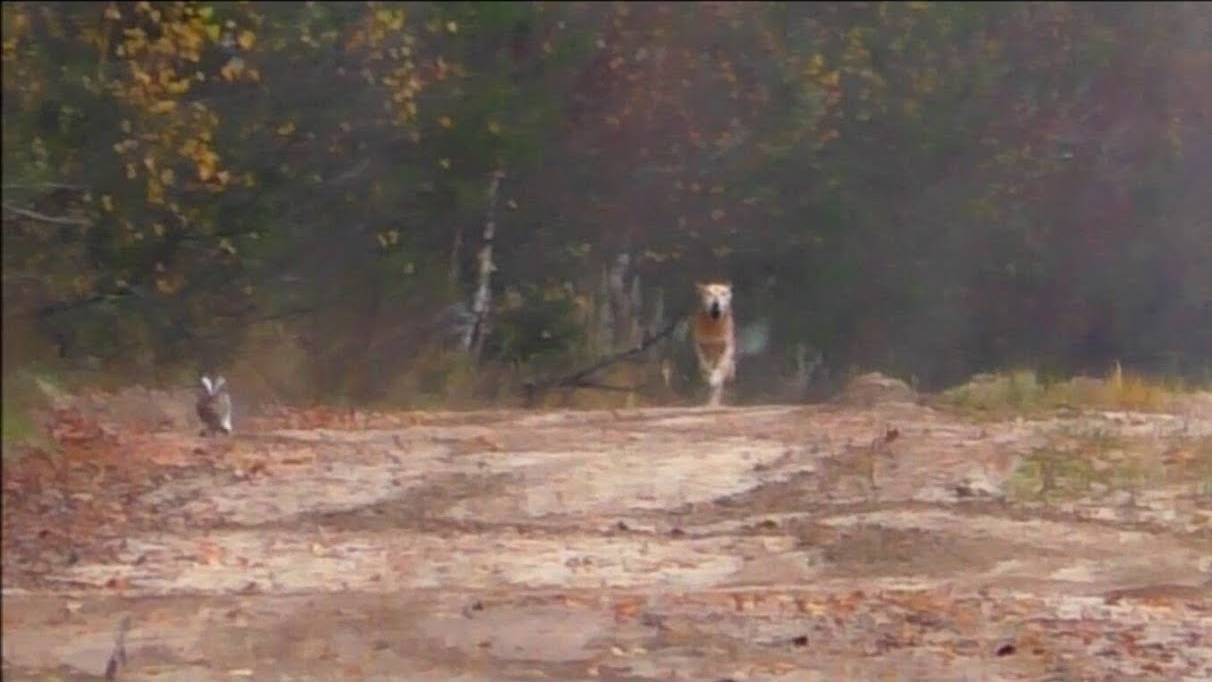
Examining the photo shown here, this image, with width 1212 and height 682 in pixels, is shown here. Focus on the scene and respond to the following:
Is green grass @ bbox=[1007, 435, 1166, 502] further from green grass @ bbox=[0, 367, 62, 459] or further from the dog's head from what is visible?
green grass @ bbox=[0, 367, 62, 459]

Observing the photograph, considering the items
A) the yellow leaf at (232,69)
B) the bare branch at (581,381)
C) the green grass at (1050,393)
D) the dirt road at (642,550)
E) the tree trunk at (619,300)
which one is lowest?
the dirt road at (642,550)

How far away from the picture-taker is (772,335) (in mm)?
3537

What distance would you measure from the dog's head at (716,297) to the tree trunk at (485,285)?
38 cm

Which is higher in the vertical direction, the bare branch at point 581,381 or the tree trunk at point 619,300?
the tree trunk at point 619,300

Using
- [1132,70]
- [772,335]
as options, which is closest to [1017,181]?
[1132,70]

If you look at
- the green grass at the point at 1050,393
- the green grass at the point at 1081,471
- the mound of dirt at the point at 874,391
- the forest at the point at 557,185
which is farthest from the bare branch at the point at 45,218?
the green grass at the point at 1081,471

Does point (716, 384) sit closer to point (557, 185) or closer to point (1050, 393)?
point (557, 185)

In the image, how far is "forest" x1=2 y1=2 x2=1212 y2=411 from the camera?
10.1 feet

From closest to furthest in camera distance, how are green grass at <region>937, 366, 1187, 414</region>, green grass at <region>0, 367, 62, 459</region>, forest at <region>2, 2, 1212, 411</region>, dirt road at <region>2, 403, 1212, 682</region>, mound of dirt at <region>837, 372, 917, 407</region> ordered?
green grass at <region>0, 367, 62, 459</region>
forest at <region>2, 2, 1212, 411</region>
dirt road at <region>2, 403, 1212, 682</region>
mound of dirt at <region>837, 372, 917, 407</region>
green grass at <region>937, 366, 1187, 414</region>

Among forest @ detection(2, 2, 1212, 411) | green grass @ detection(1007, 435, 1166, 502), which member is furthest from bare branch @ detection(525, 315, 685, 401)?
green grass @ detection(1007, 435, 1166, 502)

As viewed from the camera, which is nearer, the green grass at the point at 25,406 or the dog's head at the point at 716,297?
the green grass at the point at 25,406

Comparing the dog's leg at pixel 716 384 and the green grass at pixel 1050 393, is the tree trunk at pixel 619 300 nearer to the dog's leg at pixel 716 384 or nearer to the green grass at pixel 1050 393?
the dog's leg at pixel 716 384

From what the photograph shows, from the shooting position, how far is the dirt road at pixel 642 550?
319cm

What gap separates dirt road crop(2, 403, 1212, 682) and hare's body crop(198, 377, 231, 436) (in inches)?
2.1
